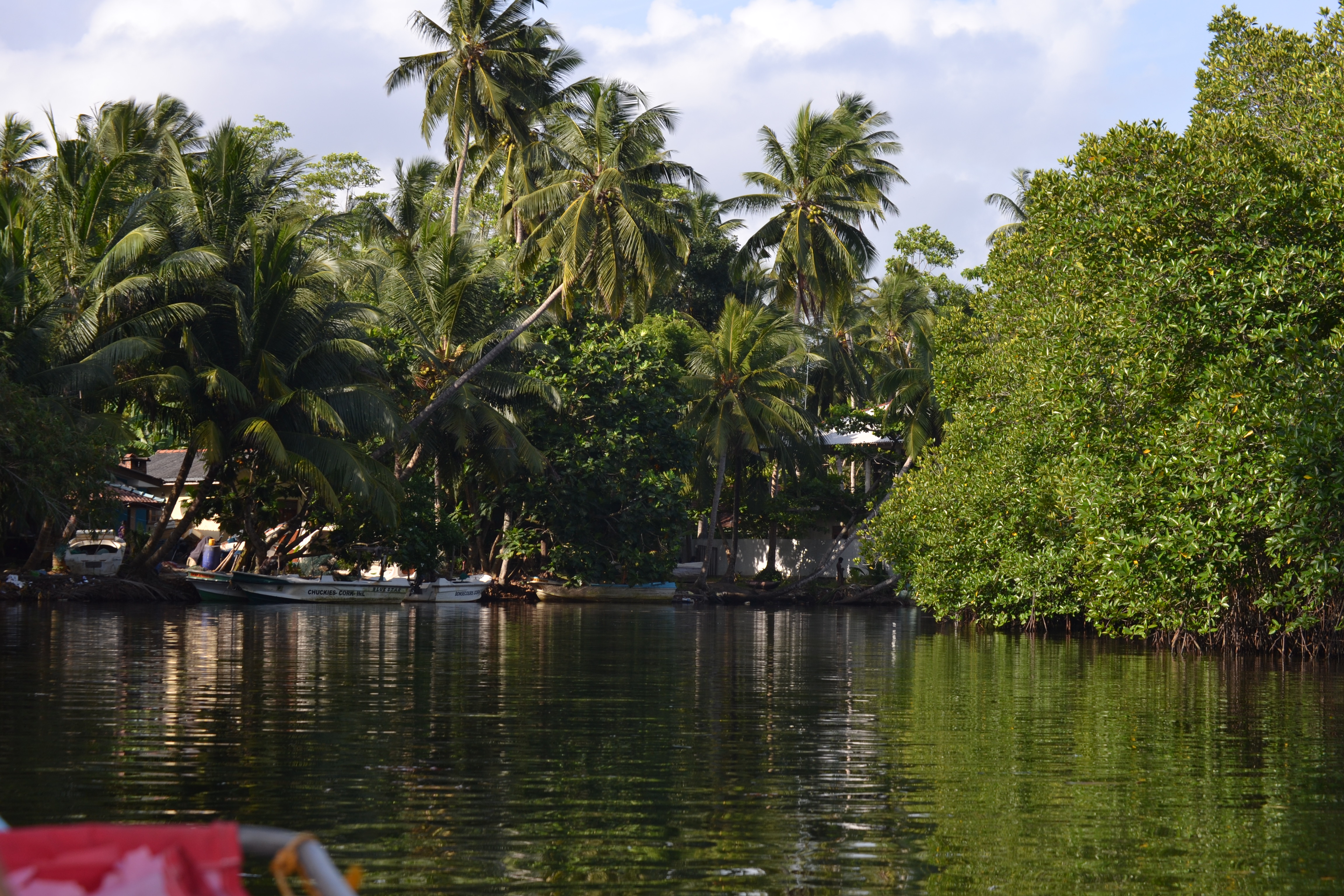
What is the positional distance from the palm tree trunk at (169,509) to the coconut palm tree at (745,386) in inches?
624

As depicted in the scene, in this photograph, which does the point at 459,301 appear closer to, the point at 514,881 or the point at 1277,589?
the point at 1277,589

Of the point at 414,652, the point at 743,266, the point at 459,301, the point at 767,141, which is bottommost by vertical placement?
the point at 414,652

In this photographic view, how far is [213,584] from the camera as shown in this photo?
102 feet

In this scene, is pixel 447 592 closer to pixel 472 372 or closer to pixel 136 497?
pixel 472 372

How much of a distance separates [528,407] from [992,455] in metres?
16.5

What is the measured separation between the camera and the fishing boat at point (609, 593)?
39.1m

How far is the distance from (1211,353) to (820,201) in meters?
26.9

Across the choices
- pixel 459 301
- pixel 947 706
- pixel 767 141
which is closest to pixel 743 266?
pixel 767 141

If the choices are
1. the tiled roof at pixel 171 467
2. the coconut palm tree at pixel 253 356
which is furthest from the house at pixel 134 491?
the coconut palm tree at pixel 253 356

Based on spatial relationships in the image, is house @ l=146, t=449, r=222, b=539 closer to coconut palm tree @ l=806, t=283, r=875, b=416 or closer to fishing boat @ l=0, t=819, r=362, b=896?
coconut palm tree @ l=806, t=283, r=875, b=416

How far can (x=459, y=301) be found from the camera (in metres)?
33.2

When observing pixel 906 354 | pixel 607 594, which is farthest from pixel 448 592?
pixel 906 354

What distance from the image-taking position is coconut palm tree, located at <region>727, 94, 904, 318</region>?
139ft

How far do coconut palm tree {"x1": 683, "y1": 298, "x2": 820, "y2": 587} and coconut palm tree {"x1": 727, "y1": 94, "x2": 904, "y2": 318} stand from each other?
7.22 ft
